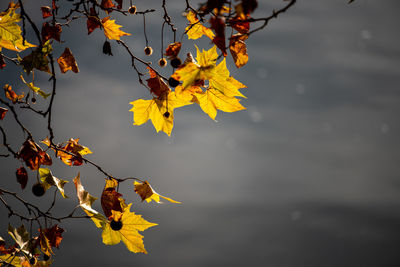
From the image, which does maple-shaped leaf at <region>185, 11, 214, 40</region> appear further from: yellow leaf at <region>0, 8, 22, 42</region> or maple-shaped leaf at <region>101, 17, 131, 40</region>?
yellow leaf at <region>0, 8, 22, 42</region>

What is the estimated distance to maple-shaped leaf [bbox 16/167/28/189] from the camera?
1657 millimetres

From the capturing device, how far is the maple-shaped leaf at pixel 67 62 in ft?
5.76

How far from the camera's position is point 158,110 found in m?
1.58

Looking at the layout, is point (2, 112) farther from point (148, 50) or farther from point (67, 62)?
point (148, 50)

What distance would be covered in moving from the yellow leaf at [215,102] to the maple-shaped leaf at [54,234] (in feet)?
3.03

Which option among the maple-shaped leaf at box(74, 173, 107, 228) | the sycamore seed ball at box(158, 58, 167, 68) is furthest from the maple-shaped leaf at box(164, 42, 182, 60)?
the maple-shaped leaf at box(74, 173, 107, 228)

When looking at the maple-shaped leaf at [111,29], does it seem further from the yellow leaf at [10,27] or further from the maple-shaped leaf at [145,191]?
the maple-shaped leaf at [145,191]

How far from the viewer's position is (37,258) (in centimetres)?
184

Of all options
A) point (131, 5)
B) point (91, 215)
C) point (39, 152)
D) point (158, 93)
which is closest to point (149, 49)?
point (131, 5)

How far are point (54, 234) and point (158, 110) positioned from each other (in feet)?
2.57

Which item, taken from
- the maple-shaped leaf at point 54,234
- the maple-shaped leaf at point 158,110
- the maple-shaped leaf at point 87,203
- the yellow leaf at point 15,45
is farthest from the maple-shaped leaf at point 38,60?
the maple-shaped leaf at point 54,234

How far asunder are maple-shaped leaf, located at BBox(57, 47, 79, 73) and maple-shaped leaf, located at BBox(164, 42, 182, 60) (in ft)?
1.98

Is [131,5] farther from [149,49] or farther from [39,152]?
[39,152]

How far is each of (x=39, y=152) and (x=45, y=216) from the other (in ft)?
0.98
